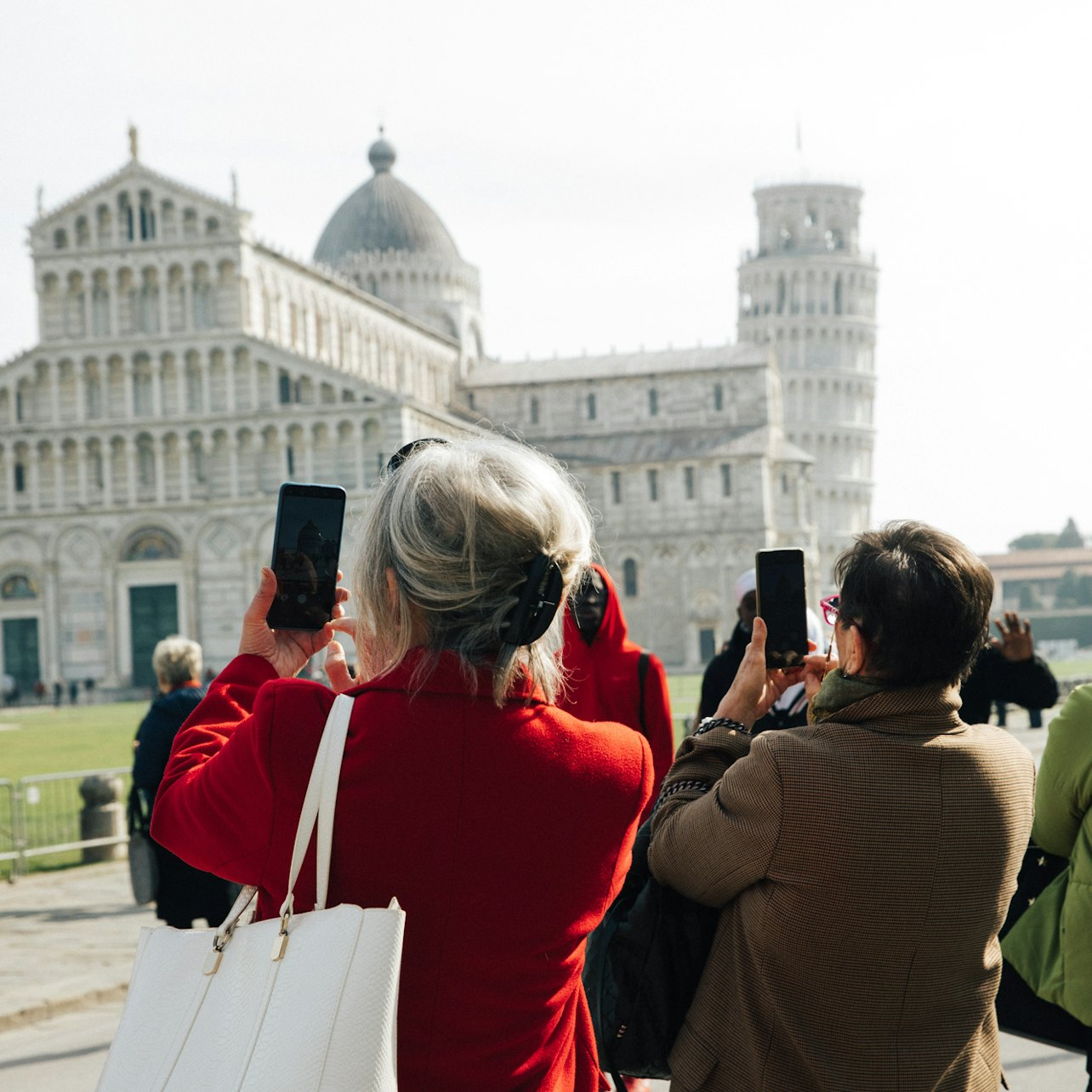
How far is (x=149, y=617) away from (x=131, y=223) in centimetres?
1380

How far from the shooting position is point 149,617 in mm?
52250

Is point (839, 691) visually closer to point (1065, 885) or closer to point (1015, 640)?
point (1065, 885)

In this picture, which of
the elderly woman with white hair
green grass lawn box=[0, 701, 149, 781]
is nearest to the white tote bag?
the elderly woman with white hair

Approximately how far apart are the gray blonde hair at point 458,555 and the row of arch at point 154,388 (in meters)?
49.3

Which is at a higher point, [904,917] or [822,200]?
[822,200]

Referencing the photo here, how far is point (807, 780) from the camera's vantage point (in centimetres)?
262

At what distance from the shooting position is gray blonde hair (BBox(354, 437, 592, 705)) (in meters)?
2.38

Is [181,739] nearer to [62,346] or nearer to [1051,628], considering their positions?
[62,346]

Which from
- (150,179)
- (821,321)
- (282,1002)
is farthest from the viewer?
(821,321)

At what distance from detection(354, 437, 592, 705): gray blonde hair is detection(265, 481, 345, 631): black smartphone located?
1.14ft

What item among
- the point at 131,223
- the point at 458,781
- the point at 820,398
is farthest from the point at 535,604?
the point at 820,398

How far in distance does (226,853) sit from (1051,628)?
10458cm

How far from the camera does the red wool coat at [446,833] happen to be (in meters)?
2.27

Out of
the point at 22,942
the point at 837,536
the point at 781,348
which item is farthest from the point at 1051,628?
the point at 22,942
